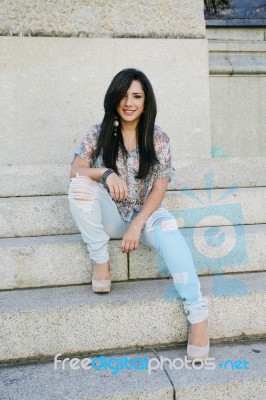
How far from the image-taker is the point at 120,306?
207cm

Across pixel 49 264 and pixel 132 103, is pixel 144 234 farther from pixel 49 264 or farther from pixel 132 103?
pixel 132 103

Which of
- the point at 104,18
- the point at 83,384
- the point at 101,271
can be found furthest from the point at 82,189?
the point at 104,18

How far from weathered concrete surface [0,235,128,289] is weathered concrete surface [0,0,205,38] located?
2.29m

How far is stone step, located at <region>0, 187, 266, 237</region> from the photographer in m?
2.70

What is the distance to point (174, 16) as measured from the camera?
3945 mm

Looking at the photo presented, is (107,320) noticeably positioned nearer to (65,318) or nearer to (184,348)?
(65,318)

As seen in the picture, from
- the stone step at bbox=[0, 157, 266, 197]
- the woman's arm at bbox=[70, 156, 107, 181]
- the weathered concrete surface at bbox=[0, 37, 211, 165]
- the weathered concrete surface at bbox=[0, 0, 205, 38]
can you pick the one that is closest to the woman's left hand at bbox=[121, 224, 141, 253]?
the woman's arm at bbox=[70, 156, 107, 181]

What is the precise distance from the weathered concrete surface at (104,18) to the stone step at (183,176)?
136 cm

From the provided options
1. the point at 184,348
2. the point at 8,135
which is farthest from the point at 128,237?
the point at 8,135

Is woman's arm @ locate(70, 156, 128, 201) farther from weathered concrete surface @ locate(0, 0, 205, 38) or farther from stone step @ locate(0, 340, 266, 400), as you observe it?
weathered concrete surface @ locate(0, 0, 205, 38)

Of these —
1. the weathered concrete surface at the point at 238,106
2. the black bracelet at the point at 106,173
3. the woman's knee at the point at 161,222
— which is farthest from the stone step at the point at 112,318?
the weathered concrete surface at the point at 238,106

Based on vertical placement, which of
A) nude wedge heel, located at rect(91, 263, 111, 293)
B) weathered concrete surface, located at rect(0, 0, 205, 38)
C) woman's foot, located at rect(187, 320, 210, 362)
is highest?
weathered concrete surface, located at rect(0, 0, 205, 38)

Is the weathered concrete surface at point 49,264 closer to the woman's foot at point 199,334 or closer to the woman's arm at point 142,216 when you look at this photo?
the woman's arm at point 142,216

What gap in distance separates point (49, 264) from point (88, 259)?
0.73 ft
